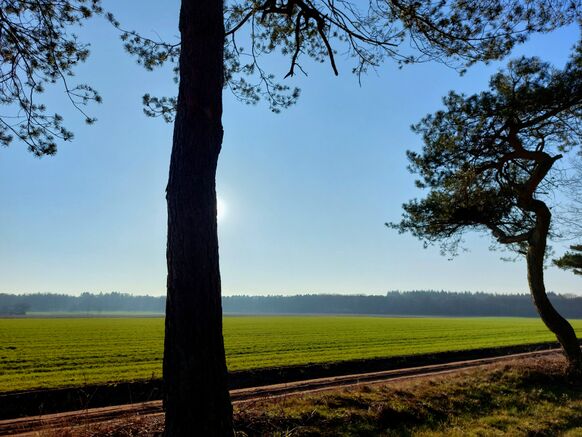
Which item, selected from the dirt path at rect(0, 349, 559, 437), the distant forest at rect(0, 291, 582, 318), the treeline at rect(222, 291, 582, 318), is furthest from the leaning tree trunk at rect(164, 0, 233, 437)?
the treeline at rect(222, 291, 582, 318)

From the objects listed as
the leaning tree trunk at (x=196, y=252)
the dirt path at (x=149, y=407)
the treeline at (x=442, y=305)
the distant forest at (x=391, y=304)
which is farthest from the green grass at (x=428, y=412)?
the treeline at (x=442, y=305)

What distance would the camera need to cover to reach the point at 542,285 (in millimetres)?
14328

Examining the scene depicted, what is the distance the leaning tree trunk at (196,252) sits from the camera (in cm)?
399

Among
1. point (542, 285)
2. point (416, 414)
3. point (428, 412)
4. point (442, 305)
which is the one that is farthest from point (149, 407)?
point (442, 305)

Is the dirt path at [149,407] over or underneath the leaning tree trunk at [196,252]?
underneath

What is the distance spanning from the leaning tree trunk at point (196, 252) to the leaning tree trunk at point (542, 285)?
1231cm

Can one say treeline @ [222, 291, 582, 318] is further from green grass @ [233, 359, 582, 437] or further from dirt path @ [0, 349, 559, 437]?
green grass @ [233, 359, 582, 437]

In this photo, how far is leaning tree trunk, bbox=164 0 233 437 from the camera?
13.1 ft

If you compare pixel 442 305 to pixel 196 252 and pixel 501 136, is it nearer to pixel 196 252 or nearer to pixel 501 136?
pixel 501 136

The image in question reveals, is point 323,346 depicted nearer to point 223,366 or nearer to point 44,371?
point 44,371

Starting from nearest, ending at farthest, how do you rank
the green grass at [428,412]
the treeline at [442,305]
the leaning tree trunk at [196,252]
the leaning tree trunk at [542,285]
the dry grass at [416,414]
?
the leaning tree trunk at [196,252] → the dry grass at [416,414] → the green grass at [428,412] → the leaning tree trunk at [542,285] → the treeline at [442,305]

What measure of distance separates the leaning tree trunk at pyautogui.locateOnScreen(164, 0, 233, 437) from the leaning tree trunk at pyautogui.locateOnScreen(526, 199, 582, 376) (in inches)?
485

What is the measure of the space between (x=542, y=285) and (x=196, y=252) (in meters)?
13.6

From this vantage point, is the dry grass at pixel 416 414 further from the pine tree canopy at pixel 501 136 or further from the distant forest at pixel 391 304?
the distant forest at pixel 391 304
